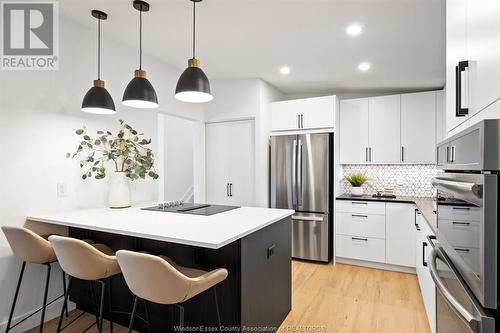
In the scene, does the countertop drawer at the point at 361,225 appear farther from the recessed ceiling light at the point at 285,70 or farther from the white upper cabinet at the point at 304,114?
the recessed ceiling light at the point at 285,70

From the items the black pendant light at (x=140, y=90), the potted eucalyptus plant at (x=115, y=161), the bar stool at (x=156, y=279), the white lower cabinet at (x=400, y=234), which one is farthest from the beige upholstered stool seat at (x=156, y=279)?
the white lower cabinet at (x=400, y=234)

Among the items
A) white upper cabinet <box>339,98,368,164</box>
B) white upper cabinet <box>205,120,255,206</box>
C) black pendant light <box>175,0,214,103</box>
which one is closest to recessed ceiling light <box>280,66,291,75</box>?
white upper cabinet <box>205,120,255,206</box>

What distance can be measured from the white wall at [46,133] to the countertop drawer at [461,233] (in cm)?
281

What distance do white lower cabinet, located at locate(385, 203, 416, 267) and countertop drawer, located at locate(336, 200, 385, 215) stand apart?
8 centimetres

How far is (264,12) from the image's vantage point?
7.70 ft

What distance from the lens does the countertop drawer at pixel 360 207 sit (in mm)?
3738

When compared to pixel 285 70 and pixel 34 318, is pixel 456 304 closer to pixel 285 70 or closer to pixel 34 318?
pixel 34 318

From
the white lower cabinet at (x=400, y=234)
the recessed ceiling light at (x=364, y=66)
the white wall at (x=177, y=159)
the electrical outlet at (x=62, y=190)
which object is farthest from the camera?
the white wall at (x=177, y=159)

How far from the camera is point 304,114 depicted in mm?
4109

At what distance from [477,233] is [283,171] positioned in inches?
130

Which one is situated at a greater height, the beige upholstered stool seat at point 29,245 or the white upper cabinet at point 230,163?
the white upper cabinet at point 230,163

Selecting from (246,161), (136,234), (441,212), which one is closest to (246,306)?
(136,234)

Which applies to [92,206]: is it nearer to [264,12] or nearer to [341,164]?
[264,12]

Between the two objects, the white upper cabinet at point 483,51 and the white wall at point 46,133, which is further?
the white wall at point 46,133
